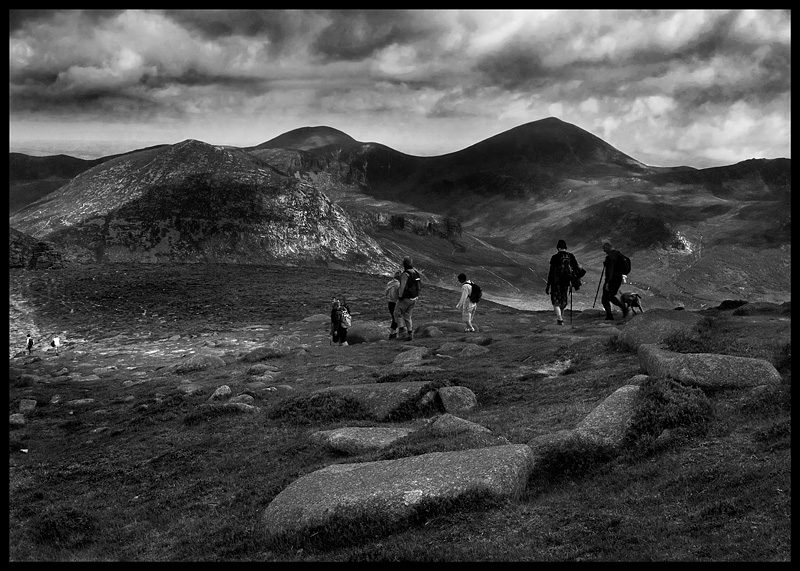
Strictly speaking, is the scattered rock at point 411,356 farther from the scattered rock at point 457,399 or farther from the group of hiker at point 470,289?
the scattered rock at point 457,399

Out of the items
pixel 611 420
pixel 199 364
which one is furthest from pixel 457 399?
pixel 199 364

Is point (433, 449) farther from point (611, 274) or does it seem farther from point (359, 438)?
point (611, 274)

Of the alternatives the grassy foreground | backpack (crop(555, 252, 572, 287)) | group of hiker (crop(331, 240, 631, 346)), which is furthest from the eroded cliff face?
backpack (crop(555, 252, 572, 287))

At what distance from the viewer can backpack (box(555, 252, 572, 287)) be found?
27.2m

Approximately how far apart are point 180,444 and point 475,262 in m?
132

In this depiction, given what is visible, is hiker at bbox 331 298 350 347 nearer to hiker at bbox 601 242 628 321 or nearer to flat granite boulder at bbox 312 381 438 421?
hiker at bbox 601 242 628 321

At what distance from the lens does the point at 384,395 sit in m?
16.2

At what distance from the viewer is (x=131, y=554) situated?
32.6 ft

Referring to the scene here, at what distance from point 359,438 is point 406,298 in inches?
580

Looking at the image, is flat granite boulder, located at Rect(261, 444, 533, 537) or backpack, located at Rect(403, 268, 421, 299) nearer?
flat granite boulder, located at Rect(261, 444, 533, 537)

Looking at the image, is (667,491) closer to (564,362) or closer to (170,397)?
(564,362)

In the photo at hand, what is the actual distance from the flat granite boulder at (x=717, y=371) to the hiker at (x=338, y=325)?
16591 millimetres

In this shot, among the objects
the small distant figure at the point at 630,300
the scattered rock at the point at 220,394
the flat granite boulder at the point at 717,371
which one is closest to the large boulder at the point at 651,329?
the flat granite boulder at the point at 717,371

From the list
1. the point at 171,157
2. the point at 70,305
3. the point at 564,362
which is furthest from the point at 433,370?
the point at 171,157
